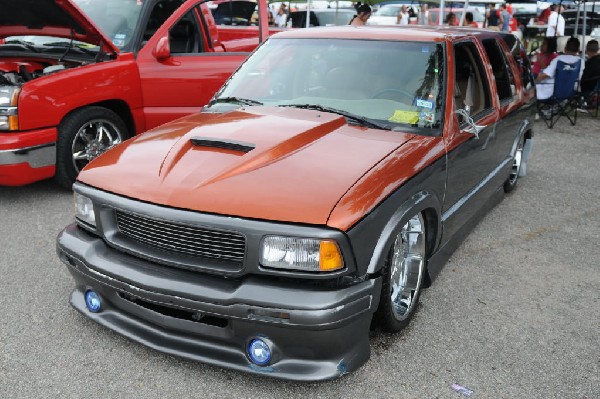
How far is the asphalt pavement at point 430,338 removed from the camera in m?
2.79

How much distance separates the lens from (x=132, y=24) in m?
5.85

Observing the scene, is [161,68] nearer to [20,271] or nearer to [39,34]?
[39,34]

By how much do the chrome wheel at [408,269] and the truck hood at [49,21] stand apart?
136 inches

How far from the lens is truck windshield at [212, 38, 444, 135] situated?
3.51m

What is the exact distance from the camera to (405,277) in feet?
11.0

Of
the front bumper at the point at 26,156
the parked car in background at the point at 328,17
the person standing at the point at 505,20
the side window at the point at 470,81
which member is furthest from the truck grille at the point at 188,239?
the person standing at the point at 505,20

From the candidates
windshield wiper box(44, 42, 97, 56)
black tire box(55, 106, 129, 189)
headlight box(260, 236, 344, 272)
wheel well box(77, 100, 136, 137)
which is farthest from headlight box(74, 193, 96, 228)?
windshield wiper box(44, 42, 97, 56)

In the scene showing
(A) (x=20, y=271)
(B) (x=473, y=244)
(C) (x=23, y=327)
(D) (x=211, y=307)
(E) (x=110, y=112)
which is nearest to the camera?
(D) (x=211, y=307)

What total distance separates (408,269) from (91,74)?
3.50 meters

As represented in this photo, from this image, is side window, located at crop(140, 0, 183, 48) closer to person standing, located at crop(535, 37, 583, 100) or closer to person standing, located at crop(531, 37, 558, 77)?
person standing, located at crop(535, 37, 583, 100)

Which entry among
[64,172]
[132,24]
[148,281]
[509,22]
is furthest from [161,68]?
[509,22]

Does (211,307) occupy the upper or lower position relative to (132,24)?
lower

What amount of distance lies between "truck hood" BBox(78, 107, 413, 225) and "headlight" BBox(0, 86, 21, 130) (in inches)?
78.7

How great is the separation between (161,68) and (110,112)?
67 centimetres
